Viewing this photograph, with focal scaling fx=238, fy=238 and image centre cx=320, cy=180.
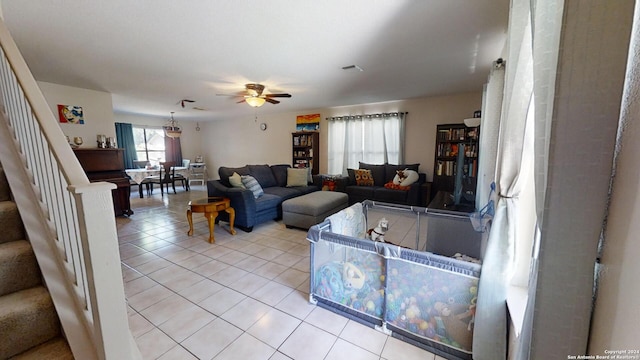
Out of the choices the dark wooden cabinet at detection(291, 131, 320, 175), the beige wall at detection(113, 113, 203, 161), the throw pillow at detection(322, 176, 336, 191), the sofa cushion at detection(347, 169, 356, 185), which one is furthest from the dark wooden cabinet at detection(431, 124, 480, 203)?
the beige wall at detection(113, 113, 203, 161)

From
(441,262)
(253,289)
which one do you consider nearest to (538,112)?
(441,262)

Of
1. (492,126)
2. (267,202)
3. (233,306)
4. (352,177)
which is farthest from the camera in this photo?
(352,177)

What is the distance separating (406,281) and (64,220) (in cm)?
182

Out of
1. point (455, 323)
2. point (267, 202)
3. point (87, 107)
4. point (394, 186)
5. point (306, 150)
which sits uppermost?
point (87, 107)

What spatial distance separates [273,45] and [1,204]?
2.30m

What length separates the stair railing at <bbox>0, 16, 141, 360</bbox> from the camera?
824mm

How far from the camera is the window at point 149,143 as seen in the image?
24.1 feet

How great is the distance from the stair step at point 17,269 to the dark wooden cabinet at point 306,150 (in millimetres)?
5216

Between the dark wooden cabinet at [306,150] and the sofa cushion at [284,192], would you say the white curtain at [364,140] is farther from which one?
the sofa cushion at [284,192]

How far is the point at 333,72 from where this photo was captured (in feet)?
10.7

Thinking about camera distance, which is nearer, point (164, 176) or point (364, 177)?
point (364, 177)

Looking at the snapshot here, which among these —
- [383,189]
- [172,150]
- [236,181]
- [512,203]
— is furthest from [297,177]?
[172,150]

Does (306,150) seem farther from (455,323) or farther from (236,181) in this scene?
(455,323)

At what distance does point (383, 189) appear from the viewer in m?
4.68
